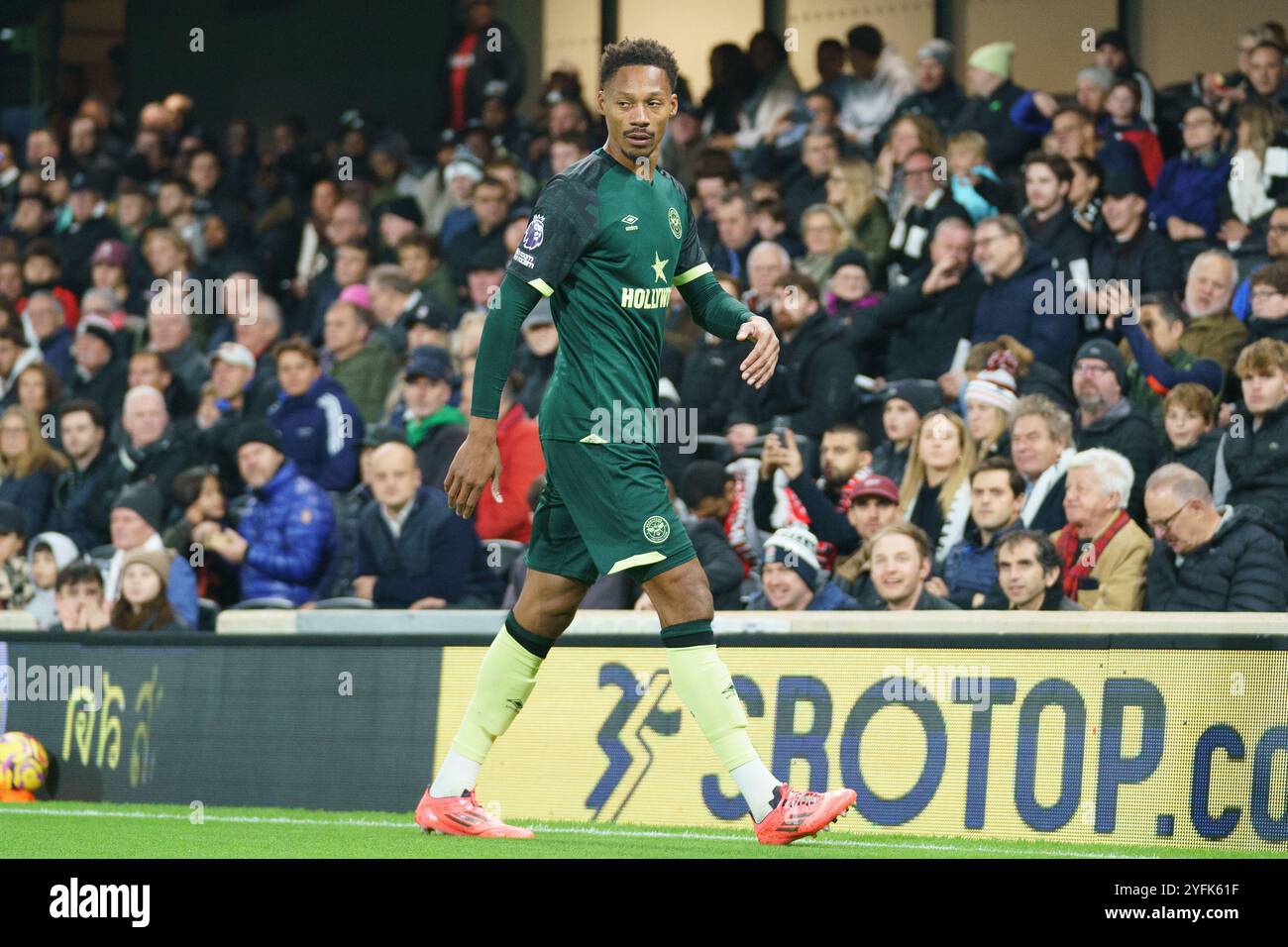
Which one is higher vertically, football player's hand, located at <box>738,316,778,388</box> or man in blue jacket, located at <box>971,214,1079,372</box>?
man in blue jacket, located at <box>971,214,1079,372</box>

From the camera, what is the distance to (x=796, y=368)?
12.2 m

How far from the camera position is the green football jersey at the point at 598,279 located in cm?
662

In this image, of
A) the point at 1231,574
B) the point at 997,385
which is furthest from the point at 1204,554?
the point at 997,385

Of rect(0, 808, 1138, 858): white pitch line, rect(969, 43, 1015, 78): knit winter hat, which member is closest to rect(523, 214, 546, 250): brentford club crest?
rect(0, 808, 1138, 858): white pitch line

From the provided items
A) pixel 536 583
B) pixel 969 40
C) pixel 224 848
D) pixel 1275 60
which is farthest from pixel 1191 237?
pixel 224 848

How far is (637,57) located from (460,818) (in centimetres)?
255

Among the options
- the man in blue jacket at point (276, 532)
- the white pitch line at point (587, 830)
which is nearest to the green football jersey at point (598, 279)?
the white pitch line at point (587, 830)

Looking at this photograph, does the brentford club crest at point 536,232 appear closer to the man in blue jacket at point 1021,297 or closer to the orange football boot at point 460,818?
the orange football boot at point 460,818

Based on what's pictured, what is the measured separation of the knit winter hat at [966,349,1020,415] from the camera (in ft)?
35.9

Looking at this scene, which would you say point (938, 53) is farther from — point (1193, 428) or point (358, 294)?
point (1193, 428)

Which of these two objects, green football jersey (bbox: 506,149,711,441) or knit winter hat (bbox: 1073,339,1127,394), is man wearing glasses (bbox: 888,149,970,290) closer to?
knit winter hat (bbox: 1073,339,1127,394)

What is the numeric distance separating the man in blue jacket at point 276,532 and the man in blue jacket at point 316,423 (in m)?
0.76

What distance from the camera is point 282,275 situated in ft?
59.1

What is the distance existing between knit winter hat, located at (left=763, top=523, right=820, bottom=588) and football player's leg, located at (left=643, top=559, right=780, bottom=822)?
3.40 metres
